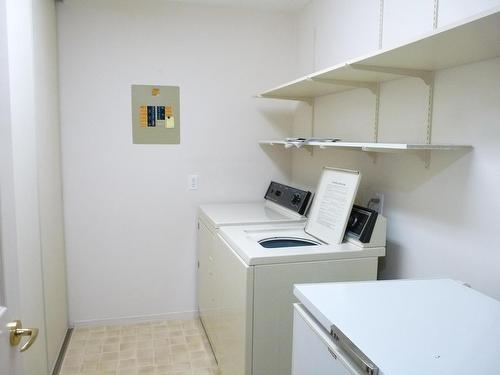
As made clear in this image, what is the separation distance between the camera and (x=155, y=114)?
3084mm

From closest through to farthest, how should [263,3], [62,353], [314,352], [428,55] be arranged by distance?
1. [314,352]
2. [428,55]
3. [62,353]
4. [263,3]

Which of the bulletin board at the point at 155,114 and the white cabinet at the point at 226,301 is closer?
the white cabinet at the point at 226,301

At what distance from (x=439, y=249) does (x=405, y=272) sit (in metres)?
0.29

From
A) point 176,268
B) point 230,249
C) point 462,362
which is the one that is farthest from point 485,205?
point 176,268

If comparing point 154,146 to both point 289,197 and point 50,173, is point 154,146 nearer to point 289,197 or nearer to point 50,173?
point 50,173

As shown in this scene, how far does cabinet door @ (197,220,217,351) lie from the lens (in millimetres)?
2611

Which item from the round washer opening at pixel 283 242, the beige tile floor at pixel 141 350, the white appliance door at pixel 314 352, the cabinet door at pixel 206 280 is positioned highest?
the round washer opening at pixel 283 242

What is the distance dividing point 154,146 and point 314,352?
2.25 meters

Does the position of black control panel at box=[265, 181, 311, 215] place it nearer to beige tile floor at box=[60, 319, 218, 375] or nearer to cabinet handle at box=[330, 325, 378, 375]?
beige tile floor at box=[60, 319, 218, 375]

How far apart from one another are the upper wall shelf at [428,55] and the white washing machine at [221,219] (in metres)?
0.88

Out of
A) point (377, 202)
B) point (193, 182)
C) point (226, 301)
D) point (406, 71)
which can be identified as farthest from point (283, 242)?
point (193, 182)

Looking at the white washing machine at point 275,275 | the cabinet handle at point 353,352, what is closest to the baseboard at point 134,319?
the white washing machine at point 275,275

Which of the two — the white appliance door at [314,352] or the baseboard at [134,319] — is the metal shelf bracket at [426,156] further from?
the baseboard at [134,319]

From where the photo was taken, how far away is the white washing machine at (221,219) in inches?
100
